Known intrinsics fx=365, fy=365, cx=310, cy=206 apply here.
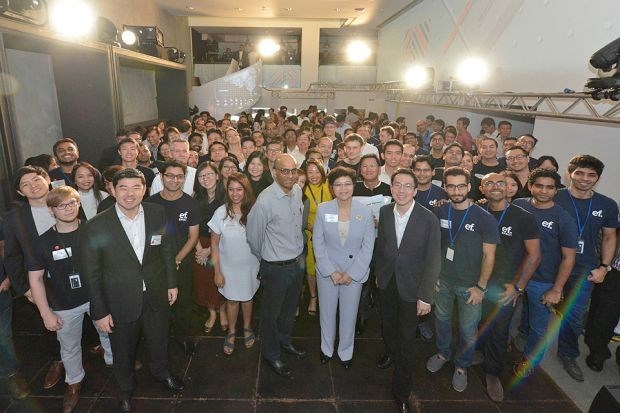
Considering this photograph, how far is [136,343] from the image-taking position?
8.70ft

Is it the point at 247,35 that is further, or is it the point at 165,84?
the point at 247,35

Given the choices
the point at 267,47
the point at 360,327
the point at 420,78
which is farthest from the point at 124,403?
the point at 267,47

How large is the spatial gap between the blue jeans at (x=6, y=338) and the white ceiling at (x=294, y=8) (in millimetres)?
10906

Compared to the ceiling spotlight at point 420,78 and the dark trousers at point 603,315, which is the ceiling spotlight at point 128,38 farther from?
the dark trousers at point 603,315

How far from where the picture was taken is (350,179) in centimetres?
281

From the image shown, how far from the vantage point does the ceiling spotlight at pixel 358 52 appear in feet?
52.3

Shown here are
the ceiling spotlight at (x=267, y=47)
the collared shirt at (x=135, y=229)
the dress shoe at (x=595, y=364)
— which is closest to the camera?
the collared shirt at (x=135, y=229)

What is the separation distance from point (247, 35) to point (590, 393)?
1903 cm

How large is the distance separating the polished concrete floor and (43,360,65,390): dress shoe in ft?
0.16

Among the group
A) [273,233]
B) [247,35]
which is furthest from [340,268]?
[247,35]

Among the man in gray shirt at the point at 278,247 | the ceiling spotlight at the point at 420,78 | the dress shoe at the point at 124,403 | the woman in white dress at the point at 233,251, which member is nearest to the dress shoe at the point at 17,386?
the dress shoe at the point at 124,403

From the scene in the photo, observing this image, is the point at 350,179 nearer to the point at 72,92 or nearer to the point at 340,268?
the point at 340,268

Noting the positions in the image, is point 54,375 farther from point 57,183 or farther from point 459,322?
point 459,322

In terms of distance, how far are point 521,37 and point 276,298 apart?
6200mm
